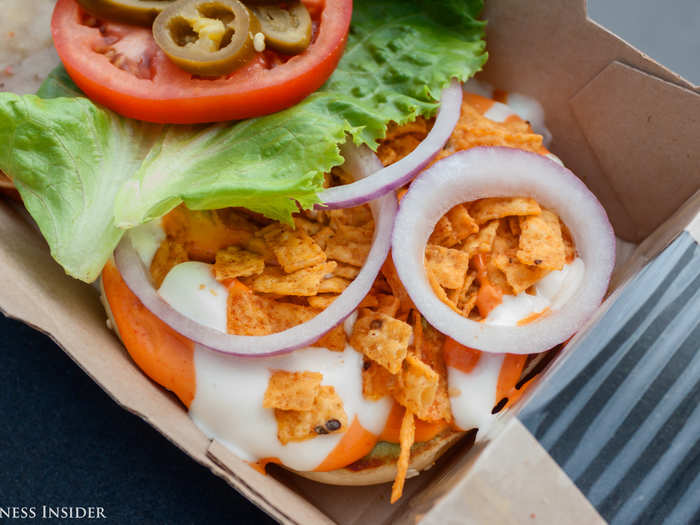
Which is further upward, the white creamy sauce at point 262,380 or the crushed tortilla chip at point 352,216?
the crushed tortilla chip at point 352,216

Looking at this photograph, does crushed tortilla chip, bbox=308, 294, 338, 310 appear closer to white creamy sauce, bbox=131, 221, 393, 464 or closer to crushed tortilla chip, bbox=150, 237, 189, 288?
white creamy sauce, bbox=131, 221, 393, 464

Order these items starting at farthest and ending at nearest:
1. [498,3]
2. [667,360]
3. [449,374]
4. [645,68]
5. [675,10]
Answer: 1. [675,10]
2. [498,3]
3. [645,68]
4. [449,374]
5. [667,360]

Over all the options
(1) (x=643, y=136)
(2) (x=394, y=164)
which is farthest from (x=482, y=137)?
(1) (x=643, y=136)

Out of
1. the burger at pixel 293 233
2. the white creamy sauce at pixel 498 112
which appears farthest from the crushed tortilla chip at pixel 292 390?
the white creamy sauce at pixel 498 112

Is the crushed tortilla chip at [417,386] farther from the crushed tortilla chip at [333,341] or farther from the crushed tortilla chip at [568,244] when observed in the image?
the crushed tortilla chip at [568,244]

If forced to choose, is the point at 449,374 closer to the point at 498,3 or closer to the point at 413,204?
the point at 413,204

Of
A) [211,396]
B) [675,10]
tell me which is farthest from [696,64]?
[211,396]

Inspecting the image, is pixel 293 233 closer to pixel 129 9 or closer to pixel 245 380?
pixel 245 380
